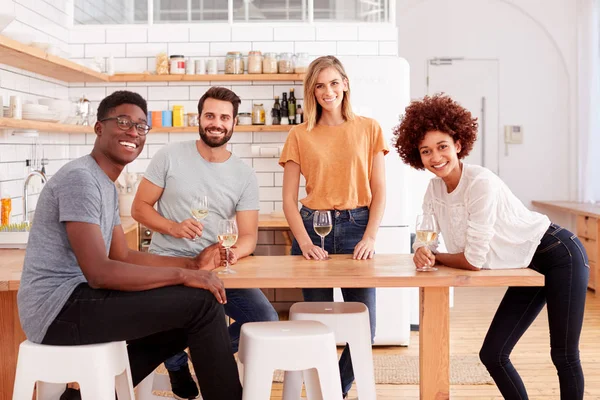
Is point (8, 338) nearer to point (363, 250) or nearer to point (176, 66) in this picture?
point (363, 250)

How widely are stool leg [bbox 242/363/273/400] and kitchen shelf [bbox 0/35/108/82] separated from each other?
2.06 metres

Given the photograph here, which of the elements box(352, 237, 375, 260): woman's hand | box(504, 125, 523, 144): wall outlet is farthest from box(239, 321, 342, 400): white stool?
box(504, 125, 523, 144): wall outlet

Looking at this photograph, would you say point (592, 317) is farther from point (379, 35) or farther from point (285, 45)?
point (285, 45)

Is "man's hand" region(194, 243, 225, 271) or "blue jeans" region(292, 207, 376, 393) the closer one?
"man's hand" region(194, 243, 225, 271)

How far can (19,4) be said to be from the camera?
4543mm

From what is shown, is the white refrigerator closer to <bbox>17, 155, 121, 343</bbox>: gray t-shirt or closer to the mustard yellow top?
the mustard yellow top

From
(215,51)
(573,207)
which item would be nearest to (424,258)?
(215,51)

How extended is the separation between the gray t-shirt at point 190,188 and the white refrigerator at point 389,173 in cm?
183

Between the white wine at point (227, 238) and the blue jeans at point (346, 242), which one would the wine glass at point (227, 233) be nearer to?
the white wine at point (227, 238)

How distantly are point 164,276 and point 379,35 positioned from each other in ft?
12.0

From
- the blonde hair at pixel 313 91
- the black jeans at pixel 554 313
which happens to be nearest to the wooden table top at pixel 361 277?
the black jeans at pixel 554 313

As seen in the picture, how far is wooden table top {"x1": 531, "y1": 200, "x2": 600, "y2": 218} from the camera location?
6293 mm

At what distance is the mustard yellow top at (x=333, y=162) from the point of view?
10.4 feet

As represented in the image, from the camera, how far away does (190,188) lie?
3020 mm
